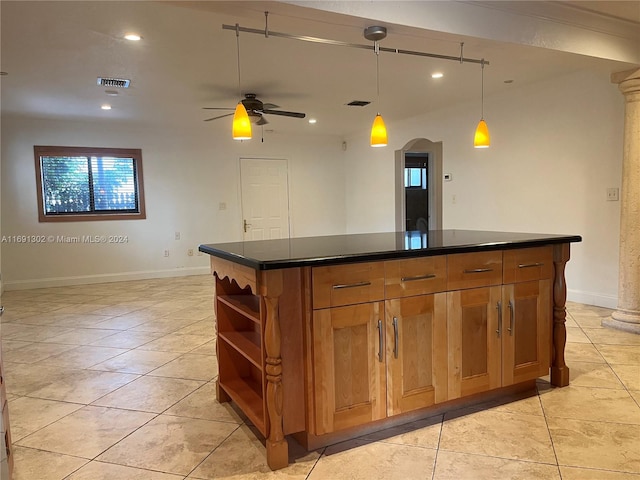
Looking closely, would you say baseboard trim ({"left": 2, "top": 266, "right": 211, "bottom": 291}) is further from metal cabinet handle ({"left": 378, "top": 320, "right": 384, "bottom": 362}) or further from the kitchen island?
metal cabinet handle ({"left": 378, "top": 320, "right": 384, "bottom": 362})

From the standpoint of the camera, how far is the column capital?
3654 mm

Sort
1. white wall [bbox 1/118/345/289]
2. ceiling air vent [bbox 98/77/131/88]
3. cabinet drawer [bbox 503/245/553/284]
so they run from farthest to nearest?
white wall [bbox 1/118/345/289]
ceiling air vent [bbox 98/77/131/88]
cabinet drawer [bbox 503/245/553/284]

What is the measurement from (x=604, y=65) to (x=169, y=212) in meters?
6.09

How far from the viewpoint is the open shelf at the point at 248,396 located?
83.2 inches

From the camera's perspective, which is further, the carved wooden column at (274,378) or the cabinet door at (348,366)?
the cabinet door at (348,366)

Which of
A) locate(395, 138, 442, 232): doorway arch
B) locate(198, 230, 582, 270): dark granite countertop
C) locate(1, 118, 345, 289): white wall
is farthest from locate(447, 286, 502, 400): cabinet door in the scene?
locate(1, 118, 345, 289): white wall

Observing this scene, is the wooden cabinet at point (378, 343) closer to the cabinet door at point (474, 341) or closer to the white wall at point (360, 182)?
the cabinet door at point (474, 341)

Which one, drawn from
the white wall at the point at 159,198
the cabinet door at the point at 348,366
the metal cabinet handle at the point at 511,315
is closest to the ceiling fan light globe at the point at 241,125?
the cabinet door at the point at 348,366

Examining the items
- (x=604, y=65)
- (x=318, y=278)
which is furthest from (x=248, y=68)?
(x=604, y=65)

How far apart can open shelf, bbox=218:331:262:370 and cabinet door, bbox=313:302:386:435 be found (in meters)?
0.33

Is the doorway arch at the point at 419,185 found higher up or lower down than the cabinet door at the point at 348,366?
higher up

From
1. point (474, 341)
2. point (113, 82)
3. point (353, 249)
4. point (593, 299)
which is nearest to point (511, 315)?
point (474, 341)

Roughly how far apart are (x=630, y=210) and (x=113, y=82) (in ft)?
16.3

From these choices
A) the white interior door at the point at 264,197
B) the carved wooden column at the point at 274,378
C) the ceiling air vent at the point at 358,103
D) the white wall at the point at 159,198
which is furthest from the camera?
the white interior door at the point at 264,197
